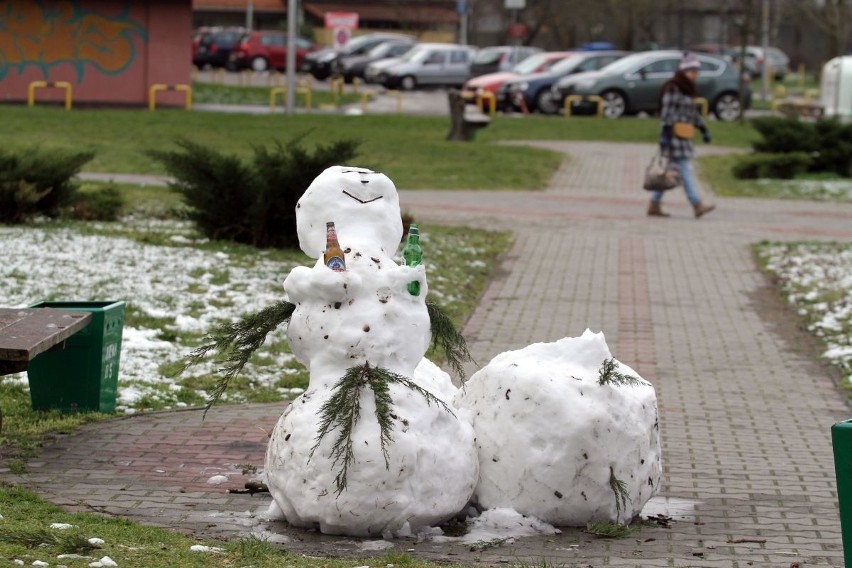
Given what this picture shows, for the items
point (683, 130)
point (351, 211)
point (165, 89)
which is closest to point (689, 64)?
point (683, 130)

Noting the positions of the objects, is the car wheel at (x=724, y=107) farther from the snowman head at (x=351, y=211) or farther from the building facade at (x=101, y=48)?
the snowman head at (x=351, y=211)

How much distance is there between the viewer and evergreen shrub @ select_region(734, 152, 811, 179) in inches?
953

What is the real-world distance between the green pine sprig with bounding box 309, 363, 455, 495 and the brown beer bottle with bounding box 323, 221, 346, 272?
1.27 feet

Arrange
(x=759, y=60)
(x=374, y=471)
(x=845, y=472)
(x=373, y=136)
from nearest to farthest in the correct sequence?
1. (x=845, y=472)
2. (x=374, y=471)
3. (x=373, y=136)
4. (x=759, y=60)

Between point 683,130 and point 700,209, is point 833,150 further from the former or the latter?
point 683,130

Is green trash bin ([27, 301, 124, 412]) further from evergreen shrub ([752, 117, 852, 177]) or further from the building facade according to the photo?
the building facade

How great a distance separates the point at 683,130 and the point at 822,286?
4678mm

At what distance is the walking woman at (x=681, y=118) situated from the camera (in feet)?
58.3

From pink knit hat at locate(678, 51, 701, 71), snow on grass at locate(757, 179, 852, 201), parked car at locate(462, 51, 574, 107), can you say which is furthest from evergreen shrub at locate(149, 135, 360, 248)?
parked car at locate(462, 51, 574, 107)

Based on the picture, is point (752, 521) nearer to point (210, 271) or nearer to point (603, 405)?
point (603, 405)

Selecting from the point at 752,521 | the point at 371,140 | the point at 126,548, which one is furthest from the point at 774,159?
the point at 126,548

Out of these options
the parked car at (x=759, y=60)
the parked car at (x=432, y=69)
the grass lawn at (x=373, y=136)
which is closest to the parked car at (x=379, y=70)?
the parked car at (x=432, y=69)

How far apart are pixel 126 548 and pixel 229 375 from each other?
3.61ft

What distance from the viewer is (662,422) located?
8.43 m
